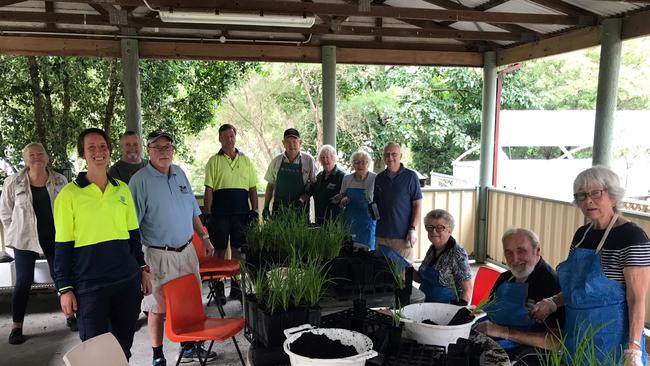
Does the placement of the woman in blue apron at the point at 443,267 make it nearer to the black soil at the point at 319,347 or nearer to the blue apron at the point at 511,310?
the blue apron at the point at 511,310

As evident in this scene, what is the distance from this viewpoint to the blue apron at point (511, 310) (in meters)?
2.37

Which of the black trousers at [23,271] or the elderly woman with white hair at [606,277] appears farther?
the black trousers at [23,271]

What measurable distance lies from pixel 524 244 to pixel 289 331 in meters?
1.42

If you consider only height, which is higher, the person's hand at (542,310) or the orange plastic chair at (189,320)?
the person's hand at (542,310)

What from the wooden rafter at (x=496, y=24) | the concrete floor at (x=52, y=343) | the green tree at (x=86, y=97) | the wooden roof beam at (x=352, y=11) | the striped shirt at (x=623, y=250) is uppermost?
the wooden rafter at (x=496, y=24)

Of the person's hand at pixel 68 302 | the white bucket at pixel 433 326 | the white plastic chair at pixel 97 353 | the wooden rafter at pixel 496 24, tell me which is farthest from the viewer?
the wooden rafter at pixel 496 24

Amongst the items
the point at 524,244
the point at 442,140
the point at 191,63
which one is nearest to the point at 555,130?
the point at 442,140

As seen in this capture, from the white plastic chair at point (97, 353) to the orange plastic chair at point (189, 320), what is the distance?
0.84 meters

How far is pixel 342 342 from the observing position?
170 cm

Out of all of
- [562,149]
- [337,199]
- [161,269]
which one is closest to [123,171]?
[161,269]

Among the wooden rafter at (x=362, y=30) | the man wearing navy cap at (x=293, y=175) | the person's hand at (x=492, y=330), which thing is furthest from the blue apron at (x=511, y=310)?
the wooden rafter at (x=362, y=30)

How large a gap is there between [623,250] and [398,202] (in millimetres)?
2321

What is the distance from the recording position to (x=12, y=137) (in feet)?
27.4

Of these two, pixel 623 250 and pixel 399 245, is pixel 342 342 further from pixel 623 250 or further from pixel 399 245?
pixel 399 245
